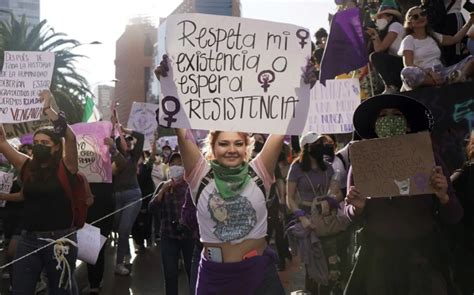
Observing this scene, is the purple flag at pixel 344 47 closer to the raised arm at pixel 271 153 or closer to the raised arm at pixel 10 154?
the raised arm at pixel 271 153

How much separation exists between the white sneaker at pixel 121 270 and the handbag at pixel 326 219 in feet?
11.8

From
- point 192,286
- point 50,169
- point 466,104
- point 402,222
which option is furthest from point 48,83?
point 402,222

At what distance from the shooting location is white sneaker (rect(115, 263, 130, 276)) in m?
9.26

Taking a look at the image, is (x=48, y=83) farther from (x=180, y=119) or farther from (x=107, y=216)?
(x=180, y=119)

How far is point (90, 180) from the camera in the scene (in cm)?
810

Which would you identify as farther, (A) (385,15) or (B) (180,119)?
(A) (385,15)

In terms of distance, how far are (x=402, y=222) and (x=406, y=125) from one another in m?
0.57

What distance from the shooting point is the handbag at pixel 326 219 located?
6.54 meters

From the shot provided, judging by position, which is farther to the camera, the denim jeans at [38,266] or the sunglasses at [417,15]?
the sunglasses at [417,15]

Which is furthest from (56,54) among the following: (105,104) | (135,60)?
(135,60)

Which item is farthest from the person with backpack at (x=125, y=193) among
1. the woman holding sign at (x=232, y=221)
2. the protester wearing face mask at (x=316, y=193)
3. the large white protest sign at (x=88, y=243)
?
the woman holding sign at (x=232, y=221)

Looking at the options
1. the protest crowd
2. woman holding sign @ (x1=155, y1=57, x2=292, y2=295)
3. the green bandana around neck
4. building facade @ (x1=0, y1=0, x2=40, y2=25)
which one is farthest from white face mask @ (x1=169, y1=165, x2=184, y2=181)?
building facade @ (x1=0, y1=0, x2=40, y2=25)

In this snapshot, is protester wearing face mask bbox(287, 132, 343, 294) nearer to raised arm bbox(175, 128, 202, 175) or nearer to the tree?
raised arm bbox(175, 128, 202, 175)

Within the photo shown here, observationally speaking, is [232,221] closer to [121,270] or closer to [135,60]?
[121,270]
